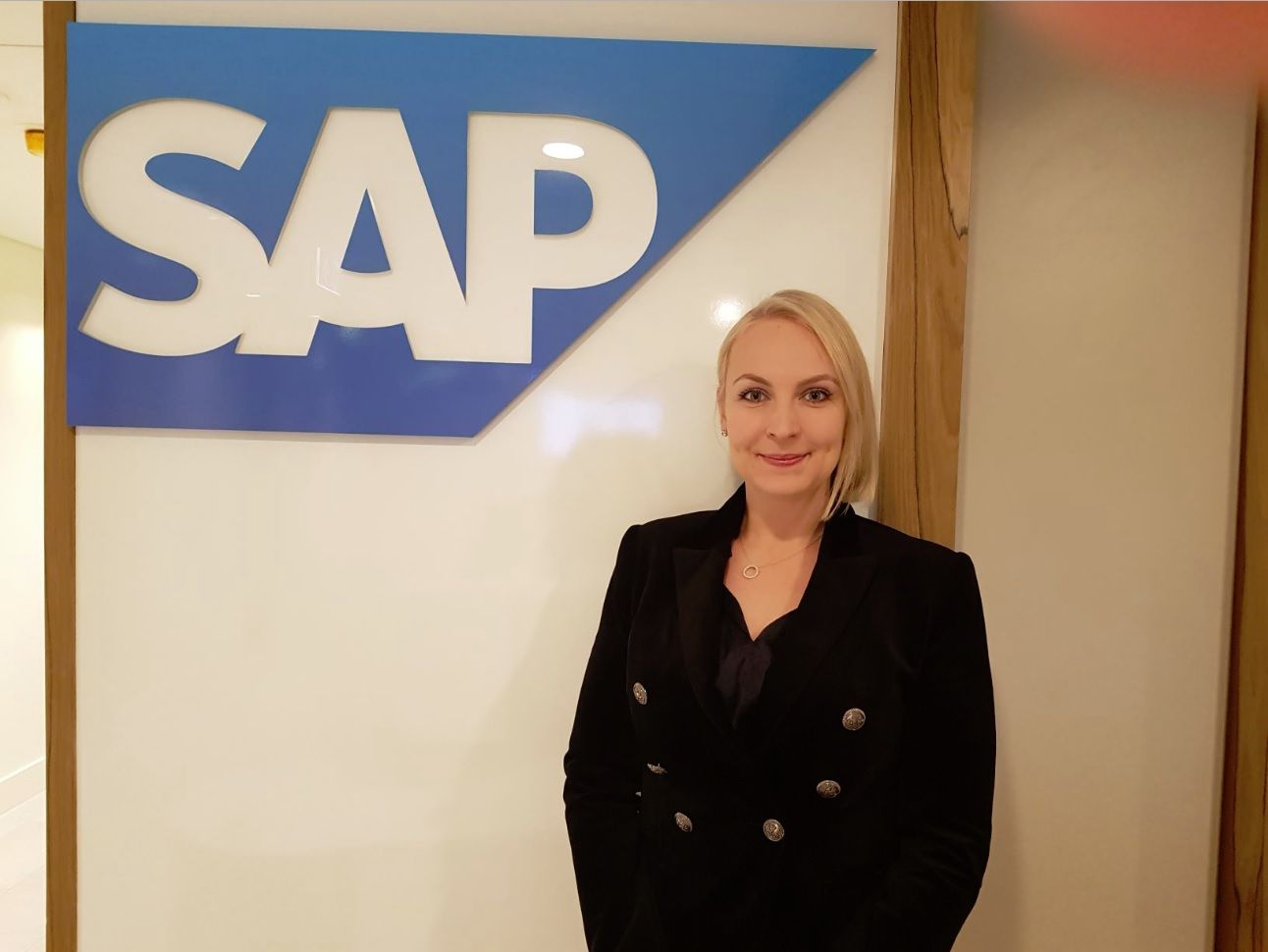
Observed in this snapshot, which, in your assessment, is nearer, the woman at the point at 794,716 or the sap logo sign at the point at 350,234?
the woman at the point at 794,716

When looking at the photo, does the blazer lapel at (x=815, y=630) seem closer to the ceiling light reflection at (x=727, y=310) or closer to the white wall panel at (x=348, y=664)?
the white wall panel at (x=348, y=664)

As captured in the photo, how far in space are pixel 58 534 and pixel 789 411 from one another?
1518 millimetres

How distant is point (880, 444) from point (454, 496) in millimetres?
899

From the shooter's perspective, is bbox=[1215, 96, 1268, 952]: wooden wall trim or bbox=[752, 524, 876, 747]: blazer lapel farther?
bbox=[1215, 96, 1268, 952]: wooden wall trim

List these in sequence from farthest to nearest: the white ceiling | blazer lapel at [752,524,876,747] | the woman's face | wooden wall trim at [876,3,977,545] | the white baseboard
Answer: the white baseboard → the white ceiling → wooden wall trim at [876,3,977,545] → the woman's face → blazer lapel at [752,524,876,747]

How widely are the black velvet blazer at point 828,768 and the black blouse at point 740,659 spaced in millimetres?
23

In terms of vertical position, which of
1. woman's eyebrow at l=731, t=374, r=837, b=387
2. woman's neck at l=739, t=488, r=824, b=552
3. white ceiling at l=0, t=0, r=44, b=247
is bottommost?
woman's neck at l=739, t=488, r=824, b=552

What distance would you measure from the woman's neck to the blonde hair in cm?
2

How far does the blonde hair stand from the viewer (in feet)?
3.72

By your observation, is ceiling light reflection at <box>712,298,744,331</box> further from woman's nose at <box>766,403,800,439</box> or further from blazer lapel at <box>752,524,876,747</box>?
blazer lapel at <box>752,524,876,747</box>

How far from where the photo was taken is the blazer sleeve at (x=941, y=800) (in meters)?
1.03

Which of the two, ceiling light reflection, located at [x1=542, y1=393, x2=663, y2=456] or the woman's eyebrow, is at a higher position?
the woman's eyebrow

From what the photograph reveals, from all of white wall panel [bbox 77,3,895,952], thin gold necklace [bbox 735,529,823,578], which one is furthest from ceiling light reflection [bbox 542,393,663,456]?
thin gold necklace [bbox 735,529,823,578]

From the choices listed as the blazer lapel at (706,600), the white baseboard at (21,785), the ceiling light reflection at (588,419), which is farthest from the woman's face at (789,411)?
the white baseboard at (21,785)
